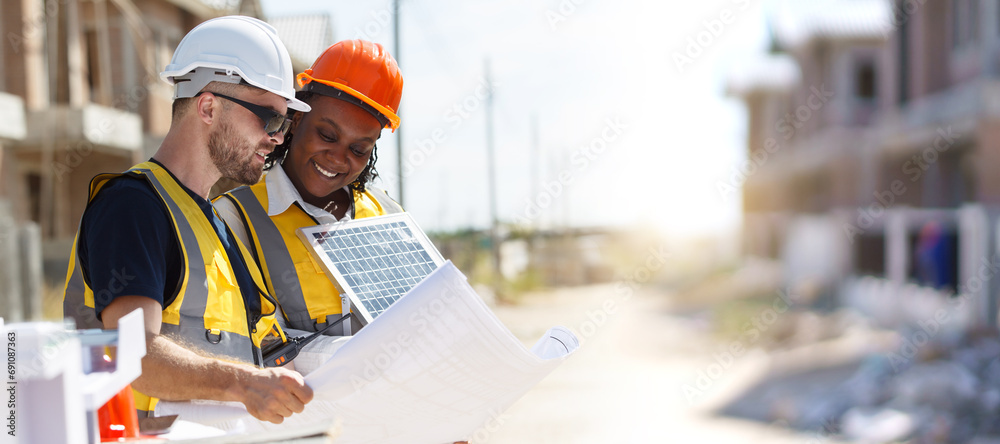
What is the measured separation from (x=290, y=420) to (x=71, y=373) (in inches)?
29.0

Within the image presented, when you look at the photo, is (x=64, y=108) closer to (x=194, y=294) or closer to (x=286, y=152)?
(x=286, y=152)

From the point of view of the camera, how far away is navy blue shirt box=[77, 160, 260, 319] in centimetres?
144

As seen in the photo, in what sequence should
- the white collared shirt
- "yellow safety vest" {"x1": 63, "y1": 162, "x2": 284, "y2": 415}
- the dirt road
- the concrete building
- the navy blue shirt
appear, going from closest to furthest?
the navy blue shirt, "yellow safety vest" {"x1": 63, "y1": 162, "x2": 284, "y2": 415}, the white collared shirt, the dirt road, the concrete building

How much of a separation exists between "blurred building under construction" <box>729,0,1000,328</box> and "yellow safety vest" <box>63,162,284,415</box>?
9830 millimetres

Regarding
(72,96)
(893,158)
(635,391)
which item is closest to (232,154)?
(635,391)

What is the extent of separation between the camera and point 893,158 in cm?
1527

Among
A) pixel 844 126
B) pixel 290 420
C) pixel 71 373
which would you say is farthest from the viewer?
pixel 844 126

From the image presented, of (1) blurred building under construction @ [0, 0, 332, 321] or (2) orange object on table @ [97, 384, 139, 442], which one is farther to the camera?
(1) blurred building under construction @ [0, 0, 332, 321]

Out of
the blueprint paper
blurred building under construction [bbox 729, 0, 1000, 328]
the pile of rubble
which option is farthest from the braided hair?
blurred building under construction [bbox 729, 0, 1000, 328]

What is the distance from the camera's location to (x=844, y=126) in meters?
17.2

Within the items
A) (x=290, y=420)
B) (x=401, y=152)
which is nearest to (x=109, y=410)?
(x=290, y=420)

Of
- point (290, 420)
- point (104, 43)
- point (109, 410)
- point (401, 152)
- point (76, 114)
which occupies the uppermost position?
point (104, 43)

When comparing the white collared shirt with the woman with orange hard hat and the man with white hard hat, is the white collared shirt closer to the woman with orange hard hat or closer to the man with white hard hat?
the woman with orange hard hat

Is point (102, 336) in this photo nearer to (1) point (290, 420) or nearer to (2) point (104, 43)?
(1) point (290, 420)
